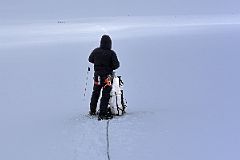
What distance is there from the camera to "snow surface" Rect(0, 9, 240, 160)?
725 cm

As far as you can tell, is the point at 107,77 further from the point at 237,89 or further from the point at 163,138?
the point at 237,89

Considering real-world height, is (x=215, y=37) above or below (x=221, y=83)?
above

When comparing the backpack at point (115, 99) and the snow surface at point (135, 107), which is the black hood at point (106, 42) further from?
the snow surface at point (135, 107)

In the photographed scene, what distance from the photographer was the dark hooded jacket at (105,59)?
856 cm

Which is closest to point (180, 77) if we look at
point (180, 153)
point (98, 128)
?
point (98, 128)

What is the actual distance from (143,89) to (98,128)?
3542mm

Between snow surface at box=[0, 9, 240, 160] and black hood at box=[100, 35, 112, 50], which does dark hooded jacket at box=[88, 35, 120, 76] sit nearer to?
black hood at box=[100, 35, 112, 50]

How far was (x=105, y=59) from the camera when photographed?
28.2 feet

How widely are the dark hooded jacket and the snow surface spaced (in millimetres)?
776

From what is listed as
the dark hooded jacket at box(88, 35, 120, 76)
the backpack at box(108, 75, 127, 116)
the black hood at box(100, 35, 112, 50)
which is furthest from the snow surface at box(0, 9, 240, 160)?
the black hood at box(100, 35, 112, 50)

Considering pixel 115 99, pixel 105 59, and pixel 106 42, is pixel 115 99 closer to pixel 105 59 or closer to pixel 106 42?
pixel 105 59

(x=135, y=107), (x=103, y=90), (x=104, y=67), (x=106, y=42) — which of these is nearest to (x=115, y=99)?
(x=103, y=90)

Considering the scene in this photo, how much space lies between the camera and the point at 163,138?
7648 mm

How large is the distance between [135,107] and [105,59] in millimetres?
1548
